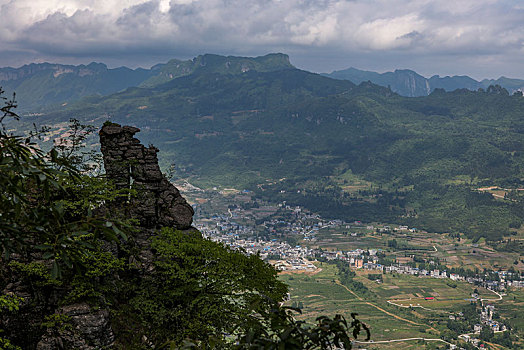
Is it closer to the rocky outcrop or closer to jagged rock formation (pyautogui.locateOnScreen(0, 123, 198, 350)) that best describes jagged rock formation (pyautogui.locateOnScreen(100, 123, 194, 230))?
jagged rock formation (pyautogui.locateOnScreen(0, 123, 198, 350))

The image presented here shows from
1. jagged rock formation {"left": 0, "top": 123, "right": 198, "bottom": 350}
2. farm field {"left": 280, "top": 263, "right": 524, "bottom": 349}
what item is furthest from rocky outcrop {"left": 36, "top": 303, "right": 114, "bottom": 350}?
farm field {"left": 280, "top": 263, "right": 524, "bottom": 349}

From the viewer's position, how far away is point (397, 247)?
170375mm

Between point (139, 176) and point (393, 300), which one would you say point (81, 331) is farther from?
point (393, 300)

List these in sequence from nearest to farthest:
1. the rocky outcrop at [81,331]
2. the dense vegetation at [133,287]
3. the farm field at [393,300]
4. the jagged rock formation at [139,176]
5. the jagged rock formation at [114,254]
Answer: the rocky outcrop at [81,331]
the jagged rock formation at [114,254]
the dense vegetation at [133,287]
the jagged rock formation at [139,176]
the farm field at [393,300]

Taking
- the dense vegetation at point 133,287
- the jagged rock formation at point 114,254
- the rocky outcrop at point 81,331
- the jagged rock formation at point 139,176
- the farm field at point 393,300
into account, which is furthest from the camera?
the farm field at point 393,300

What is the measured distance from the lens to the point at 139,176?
28391 millimetres

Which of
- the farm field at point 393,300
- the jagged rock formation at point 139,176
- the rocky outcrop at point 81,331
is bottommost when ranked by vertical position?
the farm field at point 393,300

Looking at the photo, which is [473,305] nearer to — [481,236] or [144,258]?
[481,236]

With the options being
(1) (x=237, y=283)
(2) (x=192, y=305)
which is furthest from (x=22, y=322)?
(1) (x=237, y=283)

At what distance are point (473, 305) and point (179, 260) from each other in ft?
357

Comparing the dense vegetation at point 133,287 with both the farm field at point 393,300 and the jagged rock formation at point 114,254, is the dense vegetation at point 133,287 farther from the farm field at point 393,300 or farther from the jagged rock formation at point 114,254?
the farm field at point 393,300

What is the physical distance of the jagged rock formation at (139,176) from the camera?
28.0 metres

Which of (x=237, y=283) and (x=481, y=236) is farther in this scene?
(x=481, y=236)

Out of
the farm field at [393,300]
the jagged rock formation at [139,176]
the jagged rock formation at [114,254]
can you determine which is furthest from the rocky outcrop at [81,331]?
the farm field at [393,300]
